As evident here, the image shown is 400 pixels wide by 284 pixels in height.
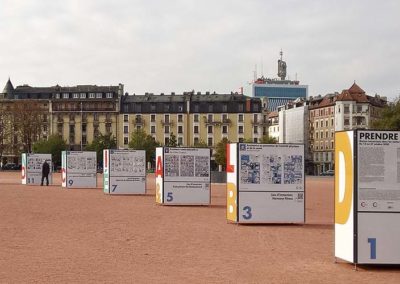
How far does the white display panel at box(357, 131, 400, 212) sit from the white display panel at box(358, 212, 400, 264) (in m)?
0.19

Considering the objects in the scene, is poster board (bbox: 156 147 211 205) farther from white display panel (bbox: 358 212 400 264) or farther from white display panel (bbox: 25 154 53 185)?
white display panel (bbox: 25 154 53 185)

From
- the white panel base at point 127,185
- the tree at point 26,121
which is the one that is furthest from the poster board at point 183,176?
the tree at point 26,121

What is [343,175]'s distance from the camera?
13.1m

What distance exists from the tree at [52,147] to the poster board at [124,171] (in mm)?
86693

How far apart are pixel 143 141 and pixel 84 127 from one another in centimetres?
2447

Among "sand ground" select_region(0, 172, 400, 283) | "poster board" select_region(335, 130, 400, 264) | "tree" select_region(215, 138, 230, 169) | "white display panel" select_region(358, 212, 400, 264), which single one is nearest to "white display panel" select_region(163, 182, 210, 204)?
"sand ground" select_region(0, 172, 400, 283)

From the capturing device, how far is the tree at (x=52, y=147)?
124500mm

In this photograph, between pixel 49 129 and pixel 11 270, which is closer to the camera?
pixel 11 270

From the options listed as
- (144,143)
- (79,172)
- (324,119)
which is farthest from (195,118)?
(79,172)

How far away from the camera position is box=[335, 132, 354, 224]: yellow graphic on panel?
504 inches

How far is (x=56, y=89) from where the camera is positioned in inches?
5886

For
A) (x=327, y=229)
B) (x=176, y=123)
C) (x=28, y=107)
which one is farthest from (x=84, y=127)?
(x=327, y=229)

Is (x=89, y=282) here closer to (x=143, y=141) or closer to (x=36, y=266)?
(x=36, y=266)

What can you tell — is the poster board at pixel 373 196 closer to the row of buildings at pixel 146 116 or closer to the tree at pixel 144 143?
the tree at pixel 144 143
